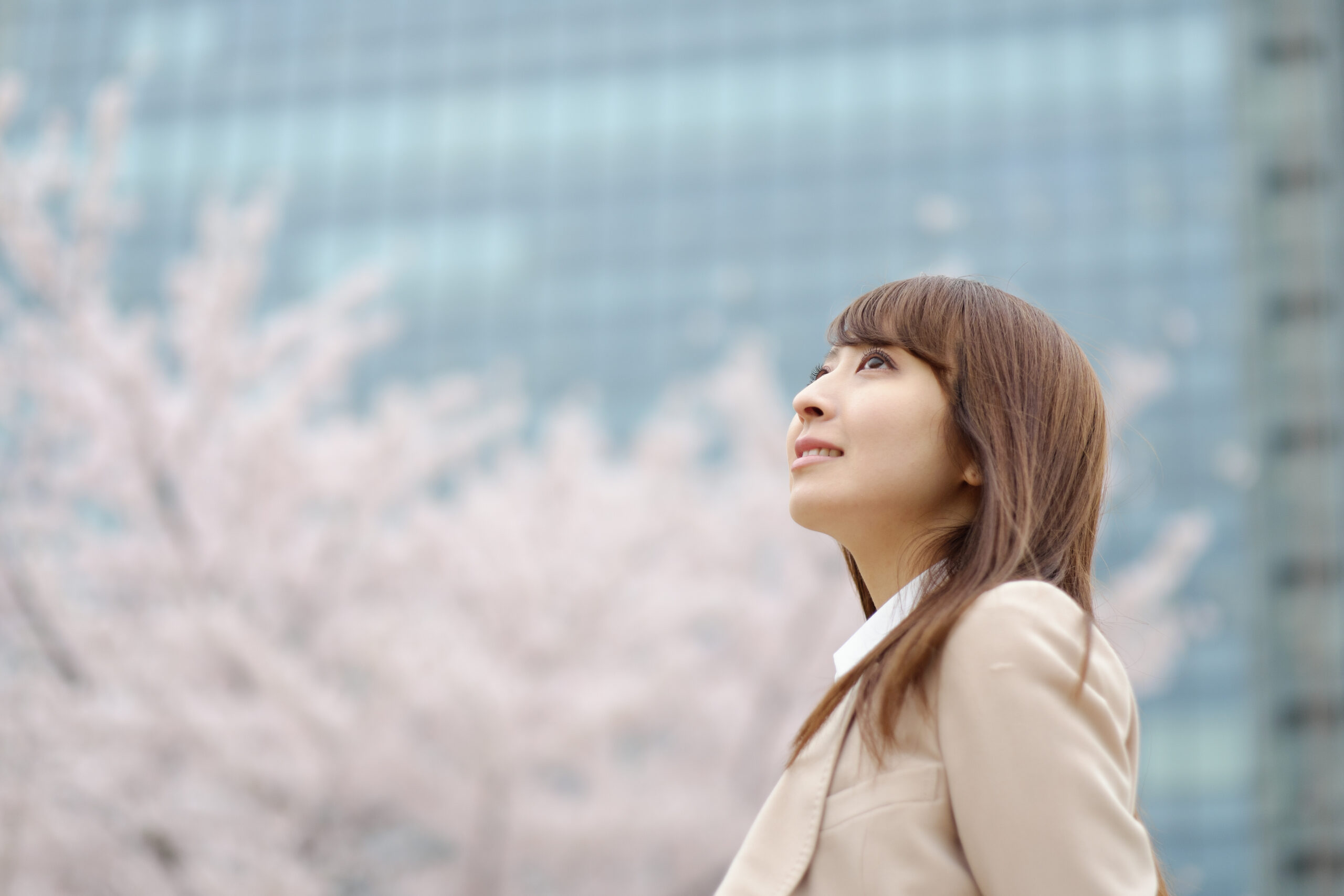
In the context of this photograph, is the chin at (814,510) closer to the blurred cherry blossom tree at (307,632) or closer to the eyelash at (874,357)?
the eyelash at (874,357)

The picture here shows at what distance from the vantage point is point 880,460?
1.51 meters

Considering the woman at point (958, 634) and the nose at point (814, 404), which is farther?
the nose at point (814, 404)

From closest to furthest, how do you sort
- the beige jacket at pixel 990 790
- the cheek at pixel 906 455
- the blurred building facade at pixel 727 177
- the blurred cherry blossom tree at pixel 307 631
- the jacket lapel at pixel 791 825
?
the beige jacket at pixel 990 790 → the jacket lapel at pixel 791 825 → the cheek at pixel 906 455 → the blurred cherry blossom tree at pixel 307 631 → the blurred building facade at pixel 727 177

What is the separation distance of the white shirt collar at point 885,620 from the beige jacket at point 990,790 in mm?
130

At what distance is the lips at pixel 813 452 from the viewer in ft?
5.06

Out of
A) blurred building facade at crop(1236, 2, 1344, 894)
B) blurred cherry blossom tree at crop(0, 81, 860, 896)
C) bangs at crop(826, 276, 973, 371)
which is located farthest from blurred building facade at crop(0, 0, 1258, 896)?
bangs at crop(826, 276, 973, 371)

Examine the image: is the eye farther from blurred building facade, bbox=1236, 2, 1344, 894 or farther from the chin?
blurred building facade, bbox=1236, 2, 1344, 894

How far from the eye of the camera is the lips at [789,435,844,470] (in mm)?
1543

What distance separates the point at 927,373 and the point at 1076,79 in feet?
131

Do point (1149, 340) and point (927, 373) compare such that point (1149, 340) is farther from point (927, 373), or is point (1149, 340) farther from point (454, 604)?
point (927, 373)

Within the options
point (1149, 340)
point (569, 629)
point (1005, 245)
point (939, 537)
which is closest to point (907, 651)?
point (939, 537)

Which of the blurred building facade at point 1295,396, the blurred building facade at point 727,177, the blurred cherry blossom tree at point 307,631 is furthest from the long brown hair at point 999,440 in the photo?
the blurred building facade at point 727,177

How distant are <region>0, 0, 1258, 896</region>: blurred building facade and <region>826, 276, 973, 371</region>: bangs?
1260 inches

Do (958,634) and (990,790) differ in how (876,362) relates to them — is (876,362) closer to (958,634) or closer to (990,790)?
(958,634)
